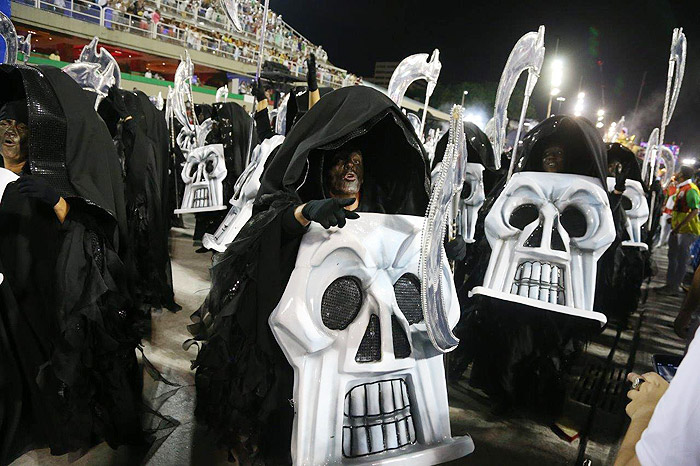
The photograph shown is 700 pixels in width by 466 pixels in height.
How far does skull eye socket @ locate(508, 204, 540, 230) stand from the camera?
367 centimetres

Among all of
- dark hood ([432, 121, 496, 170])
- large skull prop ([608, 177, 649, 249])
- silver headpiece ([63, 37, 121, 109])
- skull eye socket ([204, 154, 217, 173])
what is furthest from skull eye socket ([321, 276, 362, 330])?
skull eye socket ([204, 154, 217, 173])

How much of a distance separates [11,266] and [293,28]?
1149 inches

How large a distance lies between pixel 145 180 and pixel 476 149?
3140 millimetres

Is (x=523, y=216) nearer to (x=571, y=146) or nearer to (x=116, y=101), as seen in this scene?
(x=571, y=146)

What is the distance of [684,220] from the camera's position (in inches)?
314

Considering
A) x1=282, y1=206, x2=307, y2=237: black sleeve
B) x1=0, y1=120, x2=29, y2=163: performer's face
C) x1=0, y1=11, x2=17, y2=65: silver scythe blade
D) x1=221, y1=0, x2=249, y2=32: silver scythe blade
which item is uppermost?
x1=221, y1=0, x2=249, y2=32: silver scythe blade

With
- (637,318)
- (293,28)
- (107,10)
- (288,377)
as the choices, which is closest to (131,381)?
(288,377)

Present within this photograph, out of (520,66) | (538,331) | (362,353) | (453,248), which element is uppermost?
(520,66)

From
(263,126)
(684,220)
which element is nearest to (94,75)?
(263,126)

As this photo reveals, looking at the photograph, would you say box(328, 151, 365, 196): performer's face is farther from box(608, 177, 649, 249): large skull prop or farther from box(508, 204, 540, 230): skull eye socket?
box(608, 177, 649, 249): large skull prop

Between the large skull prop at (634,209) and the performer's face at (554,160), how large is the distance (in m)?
2.51

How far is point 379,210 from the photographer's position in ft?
9.43

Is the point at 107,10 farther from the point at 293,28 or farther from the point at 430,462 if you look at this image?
the point at 430,462

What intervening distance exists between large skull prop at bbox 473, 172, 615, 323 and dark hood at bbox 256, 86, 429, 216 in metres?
1.04
